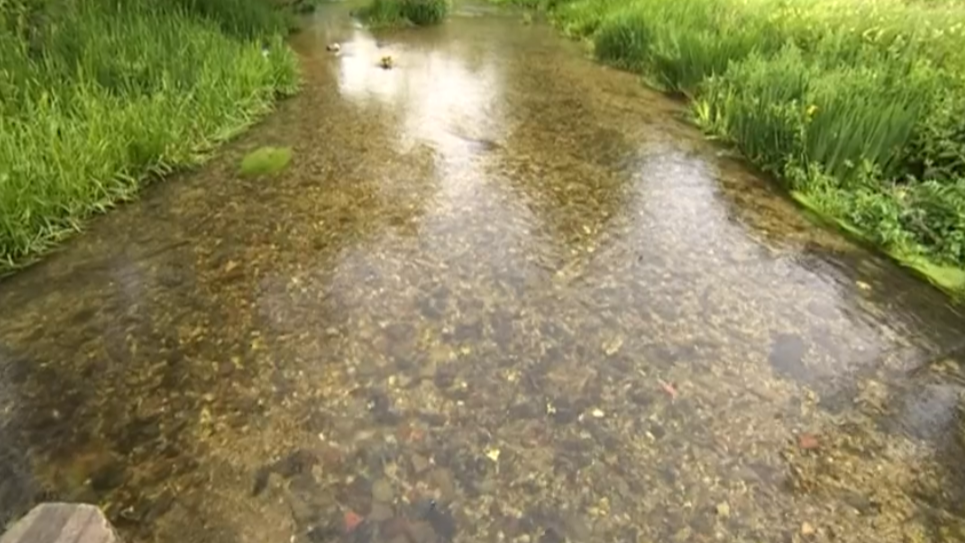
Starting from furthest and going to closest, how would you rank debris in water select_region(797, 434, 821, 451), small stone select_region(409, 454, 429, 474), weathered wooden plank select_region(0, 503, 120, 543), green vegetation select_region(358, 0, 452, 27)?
green vegetation select_region(358, 0, 452, 27) → debris in water select_region(797, 434, 821, 451) → small stone select_region(409, 454, 429, 474) → weathered wooden plank select_region(0, 503, 120, 543)

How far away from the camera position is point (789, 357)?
3236mm

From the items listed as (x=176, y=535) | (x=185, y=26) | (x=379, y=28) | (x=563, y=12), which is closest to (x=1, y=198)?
(x=176, y=535)

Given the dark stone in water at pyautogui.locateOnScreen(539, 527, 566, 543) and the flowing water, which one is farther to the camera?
the flowing water

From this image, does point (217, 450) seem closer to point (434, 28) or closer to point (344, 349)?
point (344, 349)

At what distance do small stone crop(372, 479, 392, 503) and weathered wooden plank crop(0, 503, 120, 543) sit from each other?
45.2 inches

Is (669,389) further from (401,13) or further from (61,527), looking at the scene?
(401,13)

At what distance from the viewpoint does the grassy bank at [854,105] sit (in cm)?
431

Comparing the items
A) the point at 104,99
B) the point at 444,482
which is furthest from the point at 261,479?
the point at 104,99

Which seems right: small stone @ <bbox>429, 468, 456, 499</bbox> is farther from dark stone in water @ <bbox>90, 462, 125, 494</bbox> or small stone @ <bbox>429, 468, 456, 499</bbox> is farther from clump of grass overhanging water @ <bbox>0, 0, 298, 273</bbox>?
clump of grass overhanging water @ <bbox>0, 0, 298, 273</bbox>

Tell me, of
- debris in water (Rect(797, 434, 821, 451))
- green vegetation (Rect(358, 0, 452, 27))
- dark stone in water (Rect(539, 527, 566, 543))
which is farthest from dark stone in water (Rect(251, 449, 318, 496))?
green vegetation (Rect(358, 0, 452, 27))

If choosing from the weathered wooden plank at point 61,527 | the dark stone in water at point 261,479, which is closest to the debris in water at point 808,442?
the dark stone in water at point 261,479

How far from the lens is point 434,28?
485 inches

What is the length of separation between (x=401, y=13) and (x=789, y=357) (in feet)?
37.8

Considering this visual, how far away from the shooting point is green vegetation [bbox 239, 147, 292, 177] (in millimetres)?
5102
